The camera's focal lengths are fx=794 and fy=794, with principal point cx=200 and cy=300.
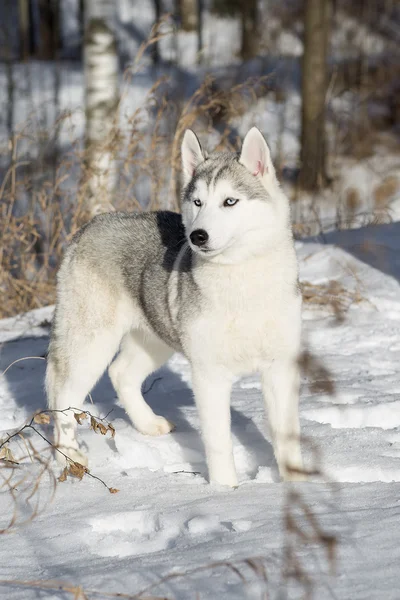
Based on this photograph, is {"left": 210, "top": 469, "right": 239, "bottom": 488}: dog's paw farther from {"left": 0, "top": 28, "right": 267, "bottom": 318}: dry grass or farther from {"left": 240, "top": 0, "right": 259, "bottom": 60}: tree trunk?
{"left": 240, "top": 0, "right": 259, "bottom": 60}: tree trunk

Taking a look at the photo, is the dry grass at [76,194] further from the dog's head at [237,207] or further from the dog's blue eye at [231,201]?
the dog's blue eye at [231,201]

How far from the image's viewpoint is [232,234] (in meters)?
3.23

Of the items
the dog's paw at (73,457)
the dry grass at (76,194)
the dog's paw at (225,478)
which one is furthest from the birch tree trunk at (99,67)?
the dog's paw at (225,478)

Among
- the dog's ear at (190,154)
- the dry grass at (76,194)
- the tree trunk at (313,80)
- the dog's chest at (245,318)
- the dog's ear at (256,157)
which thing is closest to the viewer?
the dog's chest at (245,318)

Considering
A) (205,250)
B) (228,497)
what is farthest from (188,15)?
(228,497)

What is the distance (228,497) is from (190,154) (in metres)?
1.54

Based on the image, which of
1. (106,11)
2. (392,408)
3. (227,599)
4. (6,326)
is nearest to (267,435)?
(392,408)

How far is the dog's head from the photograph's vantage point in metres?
3.20

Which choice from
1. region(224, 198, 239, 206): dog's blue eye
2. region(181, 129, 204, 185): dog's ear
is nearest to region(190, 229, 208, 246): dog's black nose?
region(224, 198, 239, 206): dog's blue eye

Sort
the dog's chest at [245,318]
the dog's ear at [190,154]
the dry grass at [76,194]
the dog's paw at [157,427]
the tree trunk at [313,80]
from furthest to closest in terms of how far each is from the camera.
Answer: the tree trunk at [313,80]
the dry grass at [76,194]
the dog's paw at [157,427]
the dog's ear at [190,154]
the dog's chest at [245,318]

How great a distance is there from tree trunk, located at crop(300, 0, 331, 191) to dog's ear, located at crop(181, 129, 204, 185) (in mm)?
6587

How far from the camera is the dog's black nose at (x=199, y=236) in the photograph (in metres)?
3.14

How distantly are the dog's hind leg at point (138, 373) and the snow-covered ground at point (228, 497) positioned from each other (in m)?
0.09

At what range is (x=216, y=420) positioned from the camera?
11.0 ft
